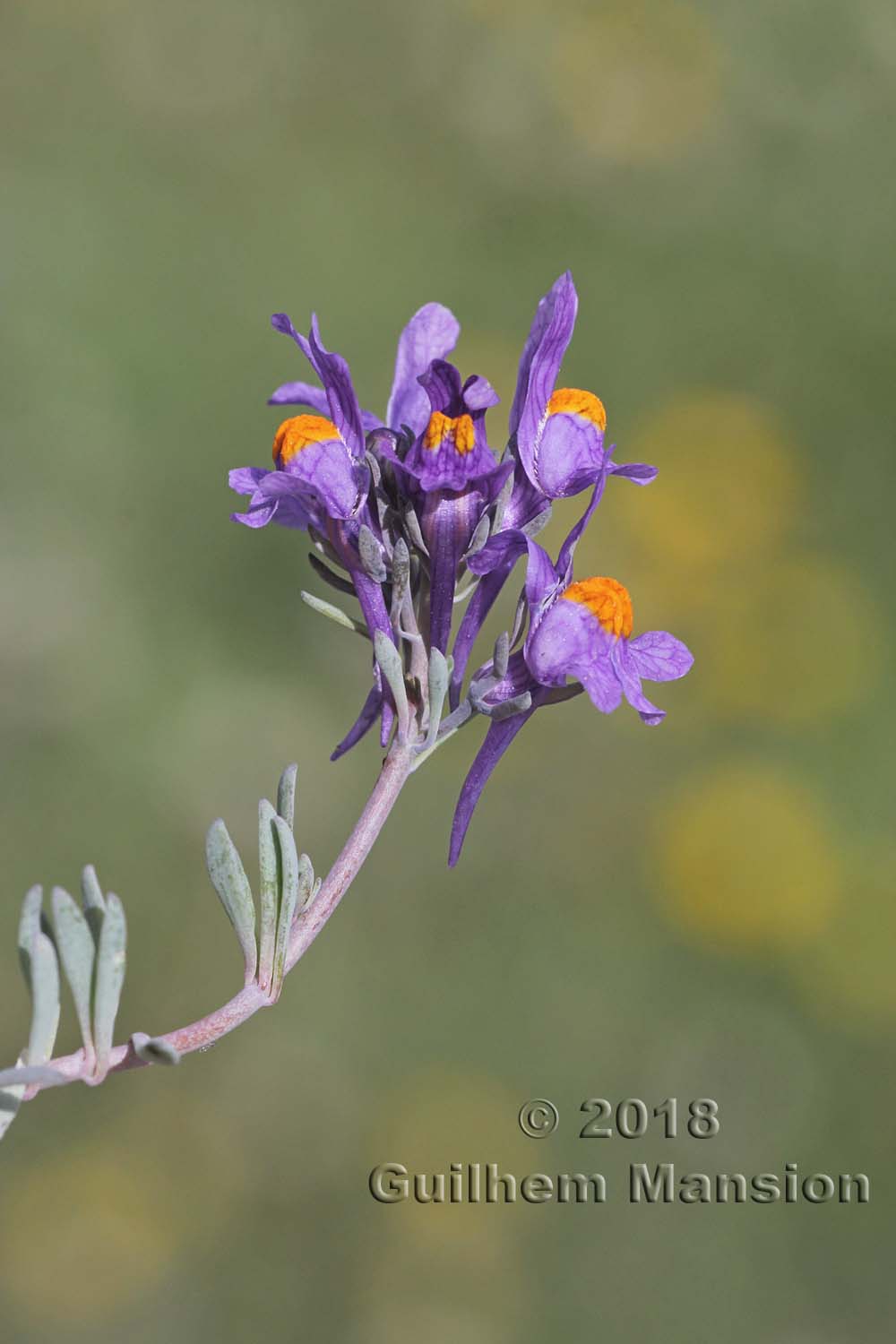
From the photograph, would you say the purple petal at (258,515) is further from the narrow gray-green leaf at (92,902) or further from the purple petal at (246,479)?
the narrow gray-green leaf at (92,902)

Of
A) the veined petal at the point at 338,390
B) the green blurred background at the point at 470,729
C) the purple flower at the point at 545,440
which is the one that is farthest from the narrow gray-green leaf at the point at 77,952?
the green blurred background at the point at 470,729

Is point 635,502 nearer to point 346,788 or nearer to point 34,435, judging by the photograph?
point 346,788

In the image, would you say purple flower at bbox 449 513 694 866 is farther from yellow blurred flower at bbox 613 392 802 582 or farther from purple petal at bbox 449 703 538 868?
yellow blurred flower at bbox 613 392 802 582

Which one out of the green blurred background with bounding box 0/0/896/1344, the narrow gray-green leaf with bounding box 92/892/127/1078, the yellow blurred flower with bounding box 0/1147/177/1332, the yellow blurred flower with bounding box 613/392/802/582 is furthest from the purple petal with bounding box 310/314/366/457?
the yellow blurred flower with bounding box 613/392/802/582

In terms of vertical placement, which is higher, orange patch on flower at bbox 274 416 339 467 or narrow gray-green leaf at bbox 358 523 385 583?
orange patch on flower at bbox 274 416 339 467

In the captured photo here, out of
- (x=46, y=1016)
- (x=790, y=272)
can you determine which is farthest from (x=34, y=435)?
(x=46, y=1016)

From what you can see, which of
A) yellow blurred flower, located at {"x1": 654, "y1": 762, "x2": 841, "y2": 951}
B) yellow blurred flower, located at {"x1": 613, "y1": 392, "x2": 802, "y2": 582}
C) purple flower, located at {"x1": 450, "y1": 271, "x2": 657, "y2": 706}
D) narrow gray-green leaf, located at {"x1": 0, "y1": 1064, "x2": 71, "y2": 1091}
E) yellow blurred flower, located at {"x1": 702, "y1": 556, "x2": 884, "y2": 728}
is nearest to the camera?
narrow gray-green leaf, located at {"x1": 0, "y1": 1064, "x2": 71, "y2": 1091}

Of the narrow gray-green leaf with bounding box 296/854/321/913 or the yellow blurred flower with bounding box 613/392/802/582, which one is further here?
the yellow blurred flower with bounding box 613/392/802/582
